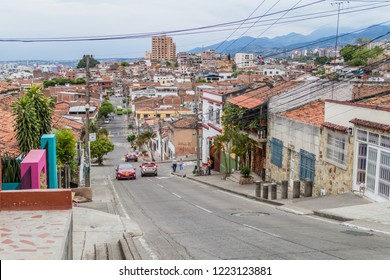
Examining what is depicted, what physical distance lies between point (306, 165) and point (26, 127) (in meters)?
11.7

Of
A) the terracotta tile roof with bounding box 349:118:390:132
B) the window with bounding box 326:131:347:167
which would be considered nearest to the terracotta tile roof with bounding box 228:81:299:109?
the window with bounding box 326:131:347:167

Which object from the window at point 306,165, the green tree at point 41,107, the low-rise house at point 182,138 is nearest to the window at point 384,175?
the window at point 306,165

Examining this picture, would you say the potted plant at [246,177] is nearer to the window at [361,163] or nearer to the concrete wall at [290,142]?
the concrete wall at [290,142]

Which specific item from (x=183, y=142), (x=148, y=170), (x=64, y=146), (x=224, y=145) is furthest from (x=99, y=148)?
(x=64, y=146)

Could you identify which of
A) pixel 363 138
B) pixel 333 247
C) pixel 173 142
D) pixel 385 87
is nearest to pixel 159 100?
pixel 173 142

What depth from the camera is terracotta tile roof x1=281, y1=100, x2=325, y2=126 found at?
83.8 feet

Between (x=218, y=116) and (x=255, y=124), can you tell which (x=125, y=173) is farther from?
(x=255, y=124)

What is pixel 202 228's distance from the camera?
15555 millimetres

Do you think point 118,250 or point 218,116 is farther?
point 218,116

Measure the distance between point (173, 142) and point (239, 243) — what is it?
5265 centimetres

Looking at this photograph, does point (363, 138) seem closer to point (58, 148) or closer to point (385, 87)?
point (385, 87)

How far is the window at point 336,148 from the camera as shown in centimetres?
2108

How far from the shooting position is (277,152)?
28.8 meters

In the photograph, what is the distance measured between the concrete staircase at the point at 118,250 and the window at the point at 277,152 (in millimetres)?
15636
